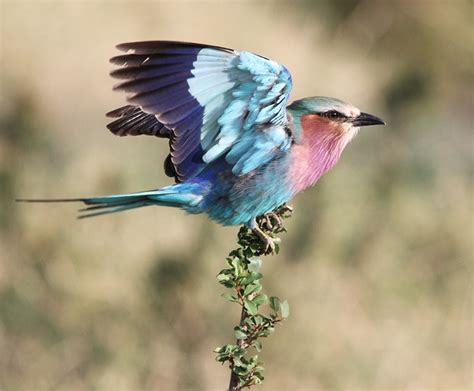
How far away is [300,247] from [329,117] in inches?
84.9

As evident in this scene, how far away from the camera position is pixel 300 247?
5.47 m

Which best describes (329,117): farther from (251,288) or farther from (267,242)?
(251,288)

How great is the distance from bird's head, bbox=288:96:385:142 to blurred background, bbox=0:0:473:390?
1652 millimetres

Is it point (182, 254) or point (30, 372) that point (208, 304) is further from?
point (30, 372)

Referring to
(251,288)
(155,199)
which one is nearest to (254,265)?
(251,288)

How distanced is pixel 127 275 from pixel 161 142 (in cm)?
164

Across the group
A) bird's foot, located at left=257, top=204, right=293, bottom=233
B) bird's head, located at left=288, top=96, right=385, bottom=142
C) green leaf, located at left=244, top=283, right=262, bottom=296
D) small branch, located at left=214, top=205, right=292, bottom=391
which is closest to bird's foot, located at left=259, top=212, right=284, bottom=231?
bird's foot, located at left=257, top=204, right=293, bottom=233

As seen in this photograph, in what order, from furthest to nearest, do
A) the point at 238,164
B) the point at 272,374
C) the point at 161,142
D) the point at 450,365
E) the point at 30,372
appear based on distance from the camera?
the point at 161,142 < the point at 450,365 < the point at 272,374 < the point at 30,372 < the point at 238,164

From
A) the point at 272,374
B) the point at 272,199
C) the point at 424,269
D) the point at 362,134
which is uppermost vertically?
the point at 362,134

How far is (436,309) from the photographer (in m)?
6.04

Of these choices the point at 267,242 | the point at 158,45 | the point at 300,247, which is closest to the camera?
the point at 267,242

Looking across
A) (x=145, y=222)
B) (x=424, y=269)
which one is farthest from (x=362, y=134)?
(x=145, y=222)

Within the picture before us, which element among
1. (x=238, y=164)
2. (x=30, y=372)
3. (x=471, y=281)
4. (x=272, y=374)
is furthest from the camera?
(x=471, y=281)

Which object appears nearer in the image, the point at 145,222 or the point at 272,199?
the point at 272,199
